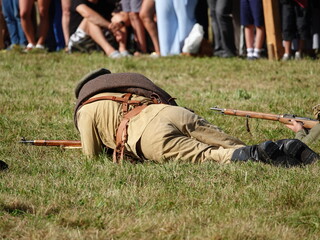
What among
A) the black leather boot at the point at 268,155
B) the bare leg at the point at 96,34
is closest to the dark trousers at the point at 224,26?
the bare leg at the point at 96,34

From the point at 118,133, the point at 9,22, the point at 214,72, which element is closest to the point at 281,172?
the point at 118,133

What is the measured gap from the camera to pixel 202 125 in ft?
24.0

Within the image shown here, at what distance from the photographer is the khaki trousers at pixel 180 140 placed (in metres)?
7.08

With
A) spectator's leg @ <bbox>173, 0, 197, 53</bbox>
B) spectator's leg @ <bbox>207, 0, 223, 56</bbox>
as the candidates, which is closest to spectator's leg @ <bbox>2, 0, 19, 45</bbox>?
spectator's leg @ <bbox>173, 0, 197, 53</bbox>

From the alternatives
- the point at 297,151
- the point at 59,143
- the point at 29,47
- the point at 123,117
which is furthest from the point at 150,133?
the point at 29,47

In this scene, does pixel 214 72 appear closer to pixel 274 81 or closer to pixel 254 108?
pixel 274 81

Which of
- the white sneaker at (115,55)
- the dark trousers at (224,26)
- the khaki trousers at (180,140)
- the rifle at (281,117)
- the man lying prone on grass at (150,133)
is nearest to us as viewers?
the man lying prone on grass at (150,133)

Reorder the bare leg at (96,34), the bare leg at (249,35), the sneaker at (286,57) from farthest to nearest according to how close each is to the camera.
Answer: the bare leg at (96,34)
the bare leg at (249,35)
the sneaker at (286,57)

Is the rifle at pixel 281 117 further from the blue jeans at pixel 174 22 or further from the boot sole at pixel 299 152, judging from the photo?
the blue jeans at pixel 174 22

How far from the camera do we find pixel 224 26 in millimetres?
14555

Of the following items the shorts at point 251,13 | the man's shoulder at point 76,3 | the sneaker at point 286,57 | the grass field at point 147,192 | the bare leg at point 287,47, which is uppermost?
the man's shoulder at point 76,3

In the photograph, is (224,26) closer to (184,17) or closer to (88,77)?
(184,17)

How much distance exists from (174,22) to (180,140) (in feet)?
26.3

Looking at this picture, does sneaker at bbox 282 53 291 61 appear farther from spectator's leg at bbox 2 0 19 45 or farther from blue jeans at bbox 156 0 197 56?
spectator's leg at bbox 2 0 19 45
